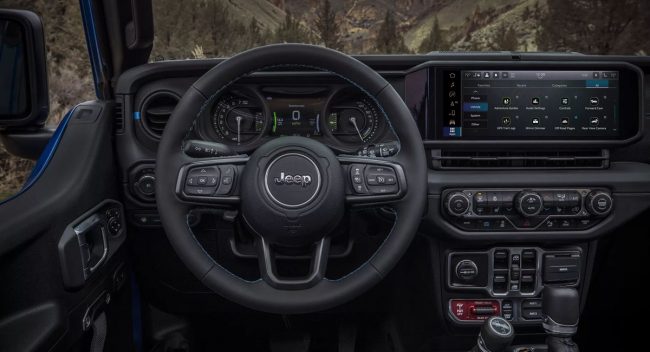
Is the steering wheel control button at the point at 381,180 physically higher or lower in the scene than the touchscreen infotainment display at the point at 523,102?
lower

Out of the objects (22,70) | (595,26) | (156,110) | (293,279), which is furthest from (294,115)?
(595,26)

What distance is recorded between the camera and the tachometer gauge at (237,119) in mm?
2236

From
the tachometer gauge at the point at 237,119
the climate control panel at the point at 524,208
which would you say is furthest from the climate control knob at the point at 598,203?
the tachometer gauge at the point at 237,119

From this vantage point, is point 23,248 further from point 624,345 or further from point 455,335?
point 624,345

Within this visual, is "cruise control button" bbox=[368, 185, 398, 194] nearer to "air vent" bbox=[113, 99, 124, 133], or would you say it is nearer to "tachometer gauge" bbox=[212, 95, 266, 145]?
"tachometer gauge" bbox=[212, 95, 266, 145]

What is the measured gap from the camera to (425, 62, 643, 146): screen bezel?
7.10 feet

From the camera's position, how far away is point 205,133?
221cm

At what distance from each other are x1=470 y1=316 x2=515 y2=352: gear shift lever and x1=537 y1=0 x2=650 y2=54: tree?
113ft

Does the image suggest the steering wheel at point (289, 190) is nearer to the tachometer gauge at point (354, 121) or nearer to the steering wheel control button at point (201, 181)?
the steering wheel control button at point (201, 181)

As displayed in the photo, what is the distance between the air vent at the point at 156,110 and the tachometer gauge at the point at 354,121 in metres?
0.64

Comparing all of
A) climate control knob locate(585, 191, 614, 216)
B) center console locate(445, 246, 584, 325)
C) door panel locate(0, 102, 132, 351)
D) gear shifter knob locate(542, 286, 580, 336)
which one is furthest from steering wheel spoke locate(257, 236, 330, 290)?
climate control knob locate(585, 191, 614, 216)

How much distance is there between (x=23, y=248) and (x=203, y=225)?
2.71 feet

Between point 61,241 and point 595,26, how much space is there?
41.6 meters

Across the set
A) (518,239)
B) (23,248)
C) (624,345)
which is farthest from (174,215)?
(624,345)
